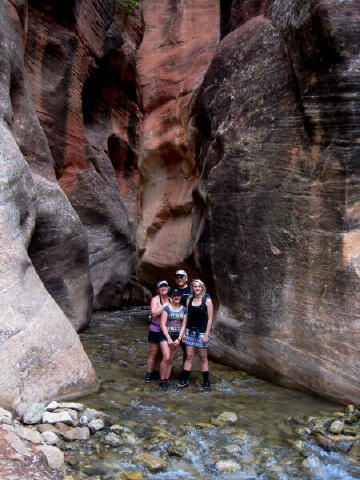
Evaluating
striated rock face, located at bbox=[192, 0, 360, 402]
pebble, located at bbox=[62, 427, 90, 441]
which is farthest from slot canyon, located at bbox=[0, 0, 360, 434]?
pebble, located at bbox=[62, 427, 90, 441]

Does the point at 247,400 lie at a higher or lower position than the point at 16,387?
lower

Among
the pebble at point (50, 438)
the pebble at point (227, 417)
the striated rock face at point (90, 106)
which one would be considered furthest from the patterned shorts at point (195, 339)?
the striated rock face at point (90, 106)

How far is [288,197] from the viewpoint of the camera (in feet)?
18.4

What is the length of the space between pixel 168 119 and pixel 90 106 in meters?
5.57

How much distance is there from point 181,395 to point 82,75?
1051 centimetres

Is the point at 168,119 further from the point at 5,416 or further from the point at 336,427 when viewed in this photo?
the point at 5,416

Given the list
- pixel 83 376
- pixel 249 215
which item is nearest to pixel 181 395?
pixel 83 376

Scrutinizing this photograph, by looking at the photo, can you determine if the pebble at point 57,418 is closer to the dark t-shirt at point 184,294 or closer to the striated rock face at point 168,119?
the dark t-shirt at point 184,294

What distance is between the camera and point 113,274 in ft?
42.1

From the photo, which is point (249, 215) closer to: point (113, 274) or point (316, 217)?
point (316, 217)

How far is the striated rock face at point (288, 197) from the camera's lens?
16.3 feet

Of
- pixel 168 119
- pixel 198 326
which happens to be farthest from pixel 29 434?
pixel 168 119

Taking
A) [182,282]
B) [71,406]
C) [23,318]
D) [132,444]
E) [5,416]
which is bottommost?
[132,444]

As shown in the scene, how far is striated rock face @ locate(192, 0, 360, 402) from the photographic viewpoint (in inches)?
196
